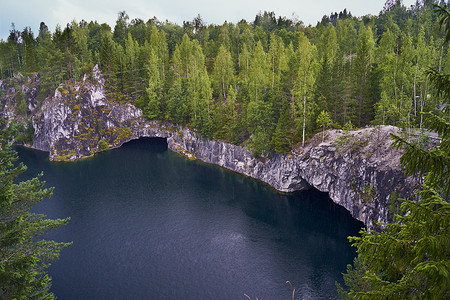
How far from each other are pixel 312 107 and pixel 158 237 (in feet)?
125

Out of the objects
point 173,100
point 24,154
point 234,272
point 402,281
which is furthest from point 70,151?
point 402,281

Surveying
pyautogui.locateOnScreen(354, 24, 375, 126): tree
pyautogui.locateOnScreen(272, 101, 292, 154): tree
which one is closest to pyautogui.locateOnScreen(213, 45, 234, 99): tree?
pyautogui.locateOnScreen(272, 101, 292, 154): tree

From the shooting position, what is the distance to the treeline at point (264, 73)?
5900cm

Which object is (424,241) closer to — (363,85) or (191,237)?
(191,237)

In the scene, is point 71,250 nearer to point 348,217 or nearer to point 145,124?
point 348,217

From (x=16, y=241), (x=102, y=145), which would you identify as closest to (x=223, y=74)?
(x=102, y=145)

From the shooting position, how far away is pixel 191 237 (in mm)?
49750


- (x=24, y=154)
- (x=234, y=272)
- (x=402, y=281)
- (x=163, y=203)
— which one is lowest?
(x=234, y=272)

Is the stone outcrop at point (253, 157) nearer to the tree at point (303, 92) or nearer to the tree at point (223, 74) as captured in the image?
the tree at point (303, 92)

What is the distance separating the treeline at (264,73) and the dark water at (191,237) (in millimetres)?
14170

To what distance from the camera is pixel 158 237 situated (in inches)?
1949

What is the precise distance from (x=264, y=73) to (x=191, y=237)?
5175 cm

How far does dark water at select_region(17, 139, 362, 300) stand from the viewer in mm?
38812

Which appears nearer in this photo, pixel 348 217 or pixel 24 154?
pixel 348 217
